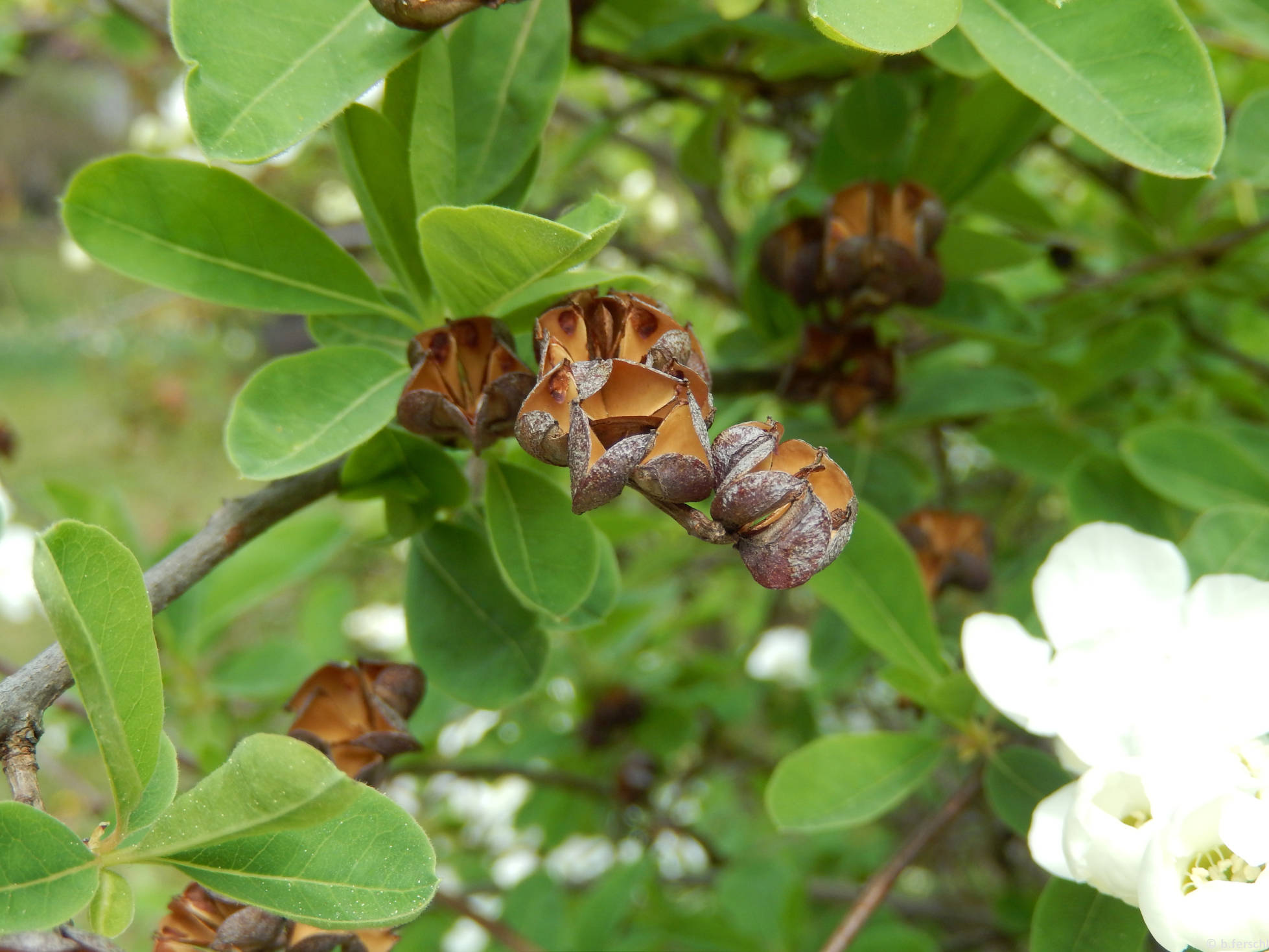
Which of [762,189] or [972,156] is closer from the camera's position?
[972,156]

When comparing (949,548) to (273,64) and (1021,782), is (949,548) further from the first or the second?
(273,64)

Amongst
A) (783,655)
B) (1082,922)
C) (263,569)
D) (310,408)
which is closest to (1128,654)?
(1082,922)

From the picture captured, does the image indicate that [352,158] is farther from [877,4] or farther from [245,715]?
[245,715]

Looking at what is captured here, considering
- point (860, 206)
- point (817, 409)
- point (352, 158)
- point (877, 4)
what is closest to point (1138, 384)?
point (817, 409)

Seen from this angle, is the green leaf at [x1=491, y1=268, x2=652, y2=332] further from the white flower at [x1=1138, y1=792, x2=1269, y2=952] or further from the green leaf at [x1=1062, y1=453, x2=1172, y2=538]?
the green leaf at [x1=1062, y1=453, x2=1172, y2=538]

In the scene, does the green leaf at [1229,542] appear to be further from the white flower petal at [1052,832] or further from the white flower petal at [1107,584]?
the white flower petal at [1052,832]

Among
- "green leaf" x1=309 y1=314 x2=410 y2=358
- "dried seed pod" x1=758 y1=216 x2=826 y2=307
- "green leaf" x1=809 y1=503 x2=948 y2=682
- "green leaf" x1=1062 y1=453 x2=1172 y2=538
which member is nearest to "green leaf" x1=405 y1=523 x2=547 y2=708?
"green leaf" x1=309 y1=314 x2=410 y2=358
